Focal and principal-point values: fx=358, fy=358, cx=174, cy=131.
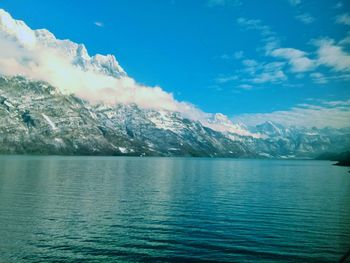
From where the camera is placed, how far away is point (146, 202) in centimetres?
9906

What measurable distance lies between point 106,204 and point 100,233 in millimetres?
31213

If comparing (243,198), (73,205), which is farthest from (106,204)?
(243,198)

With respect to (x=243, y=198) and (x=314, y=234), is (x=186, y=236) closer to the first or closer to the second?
(x=314, y=234)

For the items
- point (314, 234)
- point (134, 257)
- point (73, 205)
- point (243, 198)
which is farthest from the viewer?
point (243, 198)

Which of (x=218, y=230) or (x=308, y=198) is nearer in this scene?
(x=218, y=230)

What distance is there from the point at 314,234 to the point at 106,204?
52.0 meters

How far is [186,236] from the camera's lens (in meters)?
62.2

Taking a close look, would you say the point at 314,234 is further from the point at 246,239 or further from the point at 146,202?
the point at 146,202

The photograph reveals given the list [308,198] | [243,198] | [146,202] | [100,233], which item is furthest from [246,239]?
[308,198]

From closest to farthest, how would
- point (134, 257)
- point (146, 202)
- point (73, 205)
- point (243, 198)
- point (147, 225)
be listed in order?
point (134, 257) < point (147, 225) < point (73, 205) < point (146, 202) < point (243, 198)

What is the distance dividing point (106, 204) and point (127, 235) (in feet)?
109

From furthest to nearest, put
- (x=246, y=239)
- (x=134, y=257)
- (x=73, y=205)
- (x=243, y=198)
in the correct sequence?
1. (x=243, y=198)
2. (x=73, y=205)
3. (x=246, y=239)
4. (x=134, y=257)

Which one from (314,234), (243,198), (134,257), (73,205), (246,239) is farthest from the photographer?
(243,198)

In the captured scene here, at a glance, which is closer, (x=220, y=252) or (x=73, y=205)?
(x=220, y=252)
